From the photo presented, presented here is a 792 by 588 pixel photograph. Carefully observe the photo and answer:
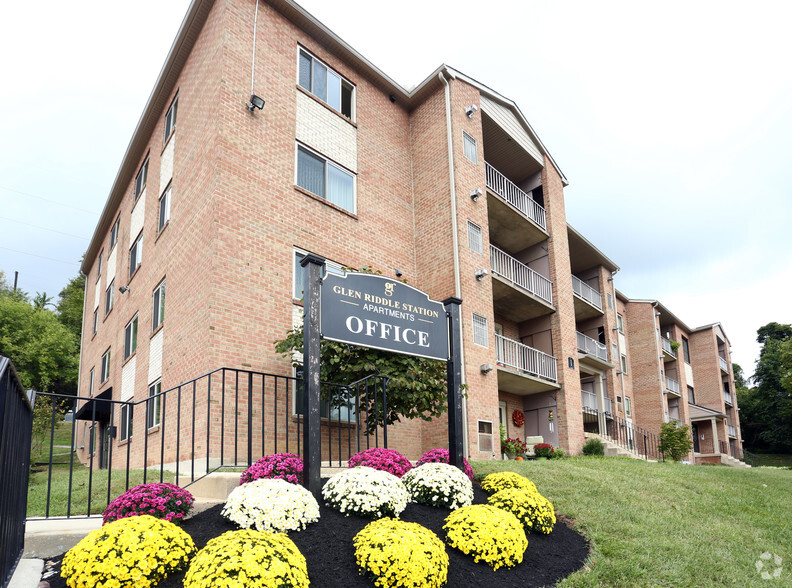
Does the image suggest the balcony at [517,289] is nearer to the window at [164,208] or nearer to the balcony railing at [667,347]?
the window at [164,208]

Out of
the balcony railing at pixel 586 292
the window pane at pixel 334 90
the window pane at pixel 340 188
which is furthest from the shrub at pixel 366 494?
the balcony railing at pixel 586 292

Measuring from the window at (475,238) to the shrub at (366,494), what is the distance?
10.3 metres

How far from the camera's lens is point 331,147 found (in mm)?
14461

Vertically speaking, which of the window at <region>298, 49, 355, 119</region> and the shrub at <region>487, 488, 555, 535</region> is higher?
the window at <region>298, 49, 355, 119</region>

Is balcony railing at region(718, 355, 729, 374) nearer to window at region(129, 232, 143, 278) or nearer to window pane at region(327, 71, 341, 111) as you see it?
window pane at region(327, 71, 341, 111)

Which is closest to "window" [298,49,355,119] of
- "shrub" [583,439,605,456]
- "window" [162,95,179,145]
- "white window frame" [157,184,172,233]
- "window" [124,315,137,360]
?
"window" [162,95,179,145]

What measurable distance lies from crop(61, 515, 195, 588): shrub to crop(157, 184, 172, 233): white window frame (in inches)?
450

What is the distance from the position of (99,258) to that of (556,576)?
80.5 feet

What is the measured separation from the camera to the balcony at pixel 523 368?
56.1ft

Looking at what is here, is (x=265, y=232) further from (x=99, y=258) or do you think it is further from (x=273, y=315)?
(x=99, y=258)

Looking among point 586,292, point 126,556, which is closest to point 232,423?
point 126,556

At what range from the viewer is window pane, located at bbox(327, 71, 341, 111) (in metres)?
15.1

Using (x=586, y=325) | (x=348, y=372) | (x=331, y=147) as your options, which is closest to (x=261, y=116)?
(x=331, y=147)

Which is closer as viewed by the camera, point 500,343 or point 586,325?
point 500,343
